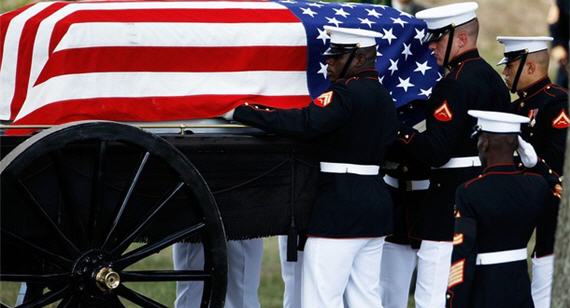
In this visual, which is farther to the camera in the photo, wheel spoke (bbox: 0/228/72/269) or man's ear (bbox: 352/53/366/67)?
man's ear (bbox: 352/53/366/67)

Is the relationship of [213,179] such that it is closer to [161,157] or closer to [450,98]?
[161,157]

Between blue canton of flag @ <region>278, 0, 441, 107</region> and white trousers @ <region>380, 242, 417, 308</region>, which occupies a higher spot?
blue canton of flag @ <region>278, 0, 441, 107</region>

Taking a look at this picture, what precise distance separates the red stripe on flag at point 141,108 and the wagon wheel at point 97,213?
9.2 inches

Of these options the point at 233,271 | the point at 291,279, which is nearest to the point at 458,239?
the point at 291,279

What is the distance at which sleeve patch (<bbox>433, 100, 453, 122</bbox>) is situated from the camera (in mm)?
6301

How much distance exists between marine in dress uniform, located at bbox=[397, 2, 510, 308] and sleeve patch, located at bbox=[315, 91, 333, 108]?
1.87 feet

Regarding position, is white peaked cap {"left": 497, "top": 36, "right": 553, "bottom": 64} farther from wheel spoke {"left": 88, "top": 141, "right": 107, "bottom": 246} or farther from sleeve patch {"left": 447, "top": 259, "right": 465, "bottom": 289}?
wheel spoke {"left": 88, "top": 141, "right": 107, "bottom": 246}

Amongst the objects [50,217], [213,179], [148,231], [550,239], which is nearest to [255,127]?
[213,179]

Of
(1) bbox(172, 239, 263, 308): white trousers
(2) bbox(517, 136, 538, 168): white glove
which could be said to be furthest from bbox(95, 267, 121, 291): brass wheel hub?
(2) bbox(517, 136, 538, 168): white glove

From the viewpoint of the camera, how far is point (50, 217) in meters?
5.25

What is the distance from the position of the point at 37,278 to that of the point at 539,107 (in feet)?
8.99

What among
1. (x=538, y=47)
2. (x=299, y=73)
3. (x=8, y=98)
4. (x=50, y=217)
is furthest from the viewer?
(x=538, y=47)

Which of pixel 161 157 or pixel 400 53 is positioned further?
pixel 400 53

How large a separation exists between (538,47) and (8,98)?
2644 millimetres
